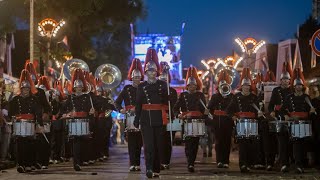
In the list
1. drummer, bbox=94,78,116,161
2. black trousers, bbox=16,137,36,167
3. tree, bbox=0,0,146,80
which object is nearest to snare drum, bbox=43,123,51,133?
black trousers, bbox=16,137,36,167

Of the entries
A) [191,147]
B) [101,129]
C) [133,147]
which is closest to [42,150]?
[133,147]

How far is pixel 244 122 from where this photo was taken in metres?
15.2

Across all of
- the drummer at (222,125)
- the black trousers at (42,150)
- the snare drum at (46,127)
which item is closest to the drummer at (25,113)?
the black trousers at (42,150)

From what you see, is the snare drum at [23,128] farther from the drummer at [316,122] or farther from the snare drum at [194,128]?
the drummer at [316,122]

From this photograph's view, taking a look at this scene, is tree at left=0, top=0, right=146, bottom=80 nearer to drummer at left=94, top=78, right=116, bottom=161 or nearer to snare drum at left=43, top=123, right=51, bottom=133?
drummer at left=94, top=78, right=116, bottom=161

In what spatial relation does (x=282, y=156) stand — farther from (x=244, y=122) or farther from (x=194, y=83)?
(x=194, y=83)

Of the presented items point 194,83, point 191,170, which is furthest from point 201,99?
point 191,170

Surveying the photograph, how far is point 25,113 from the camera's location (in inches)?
613

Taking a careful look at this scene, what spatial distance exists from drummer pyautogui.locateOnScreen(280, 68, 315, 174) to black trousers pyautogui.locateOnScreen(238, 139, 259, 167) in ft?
3.28

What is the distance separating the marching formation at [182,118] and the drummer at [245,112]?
0.08ft

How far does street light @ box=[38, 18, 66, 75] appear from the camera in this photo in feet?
95.9

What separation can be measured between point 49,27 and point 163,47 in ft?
114

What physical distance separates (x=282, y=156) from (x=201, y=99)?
2.42 meters

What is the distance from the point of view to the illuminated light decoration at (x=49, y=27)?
29203mm
